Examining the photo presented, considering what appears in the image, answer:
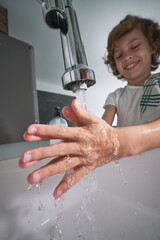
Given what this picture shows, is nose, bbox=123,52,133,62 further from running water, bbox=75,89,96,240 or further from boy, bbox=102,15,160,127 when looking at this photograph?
running water, bbox=75,89,96,240

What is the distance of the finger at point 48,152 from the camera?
194mm

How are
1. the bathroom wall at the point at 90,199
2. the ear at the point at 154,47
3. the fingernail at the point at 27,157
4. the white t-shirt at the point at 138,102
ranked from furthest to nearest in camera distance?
1. the ear at the point at 154,47
2. the white t-shirt at the point at 138,102
3. the bathroom wall at the point at 90,199
4. the fingernail at the point at 27,157

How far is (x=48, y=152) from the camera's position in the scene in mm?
211

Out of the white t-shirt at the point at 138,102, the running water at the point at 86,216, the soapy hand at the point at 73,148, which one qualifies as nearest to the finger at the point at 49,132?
the soapy hand at the point at 73,148

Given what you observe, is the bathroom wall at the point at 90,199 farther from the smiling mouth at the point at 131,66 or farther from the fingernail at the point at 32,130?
the smiling mouth at the point at 131,66

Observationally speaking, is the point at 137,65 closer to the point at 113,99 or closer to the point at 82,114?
the point at 113,99

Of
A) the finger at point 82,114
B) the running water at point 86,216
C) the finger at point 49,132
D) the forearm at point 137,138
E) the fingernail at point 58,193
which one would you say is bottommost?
the running water at point 86,216

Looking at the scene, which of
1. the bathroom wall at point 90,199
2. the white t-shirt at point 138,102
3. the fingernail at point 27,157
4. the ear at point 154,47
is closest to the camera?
the fingernail at point 27,157

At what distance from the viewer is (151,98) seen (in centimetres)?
63

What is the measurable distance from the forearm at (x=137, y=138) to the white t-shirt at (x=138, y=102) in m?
0.32

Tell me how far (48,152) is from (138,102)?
0.65 metres

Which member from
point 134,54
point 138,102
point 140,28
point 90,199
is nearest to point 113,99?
point 138,102

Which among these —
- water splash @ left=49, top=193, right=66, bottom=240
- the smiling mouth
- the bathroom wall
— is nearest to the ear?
the smiling mouth

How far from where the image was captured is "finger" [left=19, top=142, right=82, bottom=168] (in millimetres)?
194
